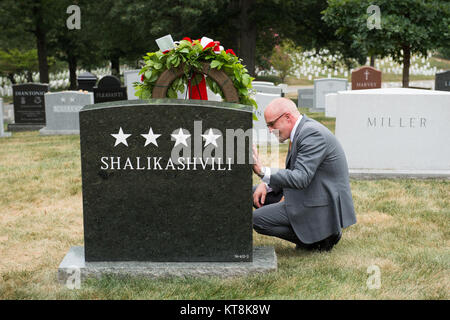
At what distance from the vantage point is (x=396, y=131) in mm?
7508

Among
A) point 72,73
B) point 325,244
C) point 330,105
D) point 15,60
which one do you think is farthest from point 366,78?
point 15,60

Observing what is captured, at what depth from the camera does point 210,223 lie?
13.6 ft

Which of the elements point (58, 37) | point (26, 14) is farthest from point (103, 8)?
point (58, 37)

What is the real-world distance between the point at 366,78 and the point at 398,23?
5.40m

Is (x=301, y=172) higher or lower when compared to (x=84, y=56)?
lower

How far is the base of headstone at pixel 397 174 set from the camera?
24.7ft

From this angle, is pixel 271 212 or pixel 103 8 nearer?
pixel 271 212

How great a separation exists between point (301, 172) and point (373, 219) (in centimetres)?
198

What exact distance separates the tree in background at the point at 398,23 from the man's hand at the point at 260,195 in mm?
9357

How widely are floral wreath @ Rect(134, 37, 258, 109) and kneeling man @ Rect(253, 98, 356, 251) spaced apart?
1.37 feet

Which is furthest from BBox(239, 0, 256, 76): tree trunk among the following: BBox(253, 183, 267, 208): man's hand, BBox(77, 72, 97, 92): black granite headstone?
BBox(253, 183, 267, 208): man's hand

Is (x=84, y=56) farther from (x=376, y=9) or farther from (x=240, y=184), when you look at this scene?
(x=240, y=184)

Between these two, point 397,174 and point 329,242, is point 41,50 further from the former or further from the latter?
point 329,242

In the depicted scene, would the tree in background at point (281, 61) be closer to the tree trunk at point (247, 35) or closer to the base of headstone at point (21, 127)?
the tree trunk at point (247, 35)
